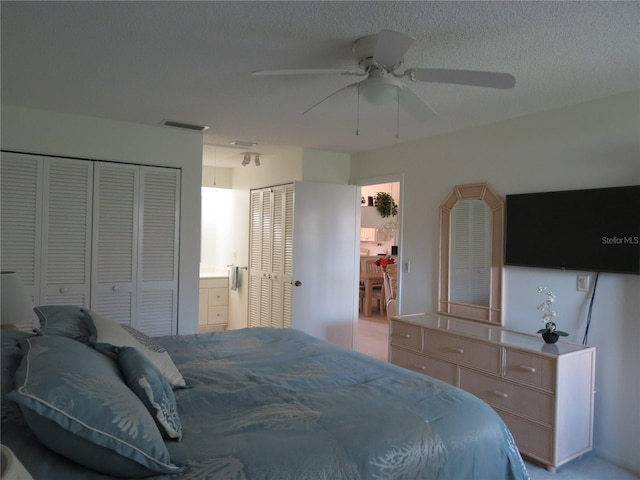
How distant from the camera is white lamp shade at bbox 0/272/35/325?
7.45 ft

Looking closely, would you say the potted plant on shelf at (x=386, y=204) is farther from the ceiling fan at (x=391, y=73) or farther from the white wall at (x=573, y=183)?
the ceiling fan at (x=391, y=73)

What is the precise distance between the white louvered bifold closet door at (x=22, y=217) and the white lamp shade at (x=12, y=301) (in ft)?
4.22

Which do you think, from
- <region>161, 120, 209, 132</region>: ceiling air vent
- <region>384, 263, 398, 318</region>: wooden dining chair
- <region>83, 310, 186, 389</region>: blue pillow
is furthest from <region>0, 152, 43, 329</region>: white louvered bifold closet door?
<region>384, 263, 398, 318</region>: wooden dining chair

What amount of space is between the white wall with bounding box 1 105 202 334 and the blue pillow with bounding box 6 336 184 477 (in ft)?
9.18

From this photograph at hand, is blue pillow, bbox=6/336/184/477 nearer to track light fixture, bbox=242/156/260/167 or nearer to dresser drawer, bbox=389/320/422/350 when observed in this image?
dresser drawer, bbox=389/320/422/350

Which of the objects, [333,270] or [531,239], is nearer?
[531,239]

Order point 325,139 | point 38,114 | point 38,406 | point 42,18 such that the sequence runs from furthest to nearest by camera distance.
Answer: point 325,139, point 38,114, point 42,18, point 38,406

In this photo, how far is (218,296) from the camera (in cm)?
611

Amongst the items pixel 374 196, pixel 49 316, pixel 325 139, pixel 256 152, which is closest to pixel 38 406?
pixel 49 316

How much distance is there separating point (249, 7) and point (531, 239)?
2.50m

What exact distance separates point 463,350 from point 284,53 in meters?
2.29

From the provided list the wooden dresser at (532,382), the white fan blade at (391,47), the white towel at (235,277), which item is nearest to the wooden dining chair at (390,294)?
the white towel at (235,277)

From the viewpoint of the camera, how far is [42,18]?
2.00 m

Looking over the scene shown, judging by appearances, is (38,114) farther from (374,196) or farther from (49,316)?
(374,196)
